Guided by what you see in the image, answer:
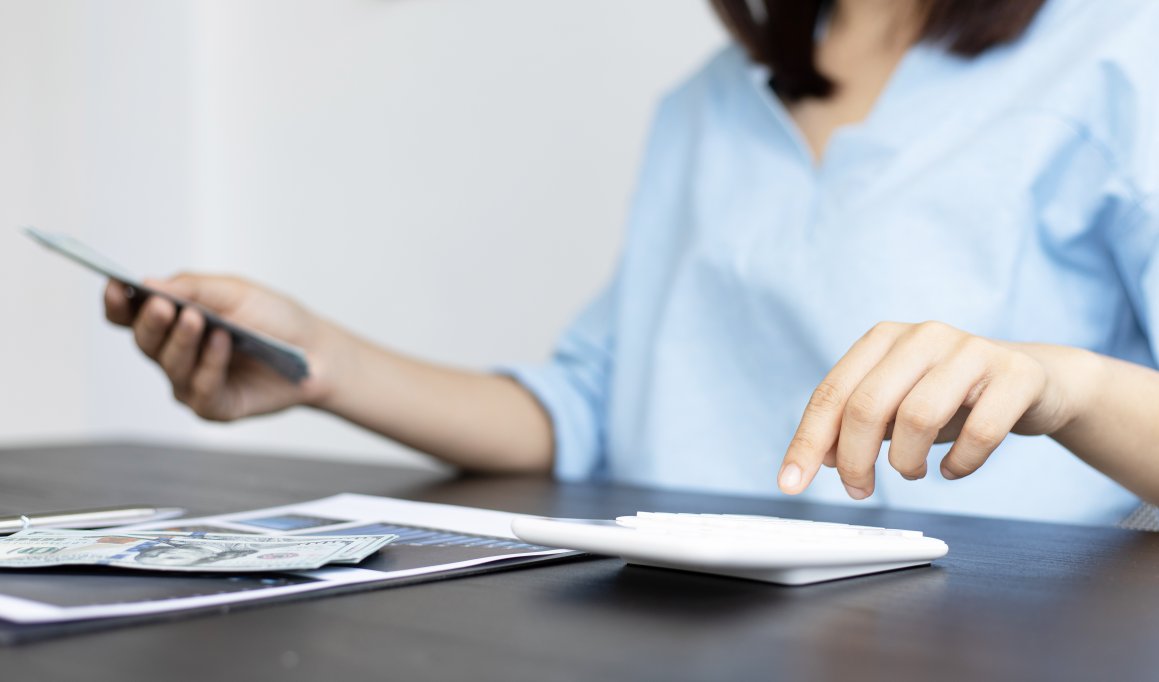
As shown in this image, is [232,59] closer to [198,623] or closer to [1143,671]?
[198,623]

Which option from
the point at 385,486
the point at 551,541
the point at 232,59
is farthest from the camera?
the point at 232,59

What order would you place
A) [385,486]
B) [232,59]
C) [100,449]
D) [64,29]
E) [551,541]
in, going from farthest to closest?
[64,29] < [232,59] < [100,449] < [385,486] < [551,541]

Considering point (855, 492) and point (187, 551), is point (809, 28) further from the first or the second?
point (187, 551)

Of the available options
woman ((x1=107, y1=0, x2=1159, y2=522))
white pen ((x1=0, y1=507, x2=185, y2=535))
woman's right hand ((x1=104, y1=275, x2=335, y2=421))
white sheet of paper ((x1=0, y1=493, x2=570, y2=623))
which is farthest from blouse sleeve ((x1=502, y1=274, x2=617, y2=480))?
white pen ((x1=0, y1=507, x2=185, y2=535))

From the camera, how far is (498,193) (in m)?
1.90

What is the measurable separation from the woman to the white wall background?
0.58 metres

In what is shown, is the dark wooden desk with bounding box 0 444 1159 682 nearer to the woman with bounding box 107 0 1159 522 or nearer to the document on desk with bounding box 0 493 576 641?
the document on desk with bounding box 0 493 576 641

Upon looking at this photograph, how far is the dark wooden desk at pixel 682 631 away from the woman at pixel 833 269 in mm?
301

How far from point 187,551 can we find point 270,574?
49 millimetres

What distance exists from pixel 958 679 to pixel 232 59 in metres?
2.29

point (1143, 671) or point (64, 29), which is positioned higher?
point (64, 29)

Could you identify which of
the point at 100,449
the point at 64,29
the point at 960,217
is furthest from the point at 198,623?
the point at 64,29

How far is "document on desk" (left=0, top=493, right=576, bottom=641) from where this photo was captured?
388mm

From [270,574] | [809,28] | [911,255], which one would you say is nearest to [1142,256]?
[911,255]
